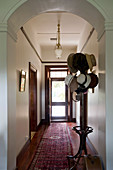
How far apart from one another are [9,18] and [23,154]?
2.76 m

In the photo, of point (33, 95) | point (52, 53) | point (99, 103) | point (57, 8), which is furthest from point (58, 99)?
point (57, 8)

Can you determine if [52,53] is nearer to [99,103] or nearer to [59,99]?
[59,99]

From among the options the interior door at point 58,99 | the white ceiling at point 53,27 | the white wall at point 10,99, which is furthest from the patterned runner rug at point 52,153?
the interior door at point 58,99

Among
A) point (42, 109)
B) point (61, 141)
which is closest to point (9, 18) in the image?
point (61, 141)

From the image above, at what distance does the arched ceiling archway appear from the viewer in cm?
247

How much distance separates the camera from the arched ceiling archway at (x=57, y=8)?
2.47m

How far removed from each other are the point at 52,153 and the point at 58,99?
5.31 m

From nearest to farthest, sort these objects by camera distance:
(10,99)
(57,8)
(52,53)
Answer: (10,99), (57,8), (52,53)

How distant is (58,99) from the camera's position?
9227 mm

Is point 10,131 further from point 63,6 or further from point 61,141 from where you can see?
point 61,141

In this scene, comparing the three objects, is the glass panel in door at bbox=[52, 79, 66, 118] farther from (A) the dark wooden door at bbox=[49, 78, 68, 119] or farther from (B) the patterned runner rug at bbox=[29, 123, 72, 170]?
(B) the patterned runner rug at bbox=[29, 123, 72, 170]

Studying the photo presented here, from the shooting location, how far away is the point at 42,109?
798 cm

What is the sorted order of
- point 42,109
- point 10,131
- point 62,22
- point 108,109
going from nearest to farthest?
point 108,109
point 10,131
point 62,22
point 42,109

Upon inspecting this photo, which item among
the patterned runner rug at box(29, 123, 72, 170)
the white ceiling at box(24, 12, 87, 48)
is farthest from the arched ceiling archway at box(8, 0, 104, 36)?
the patterned runner rug at box(29, 123, 72, 170)
